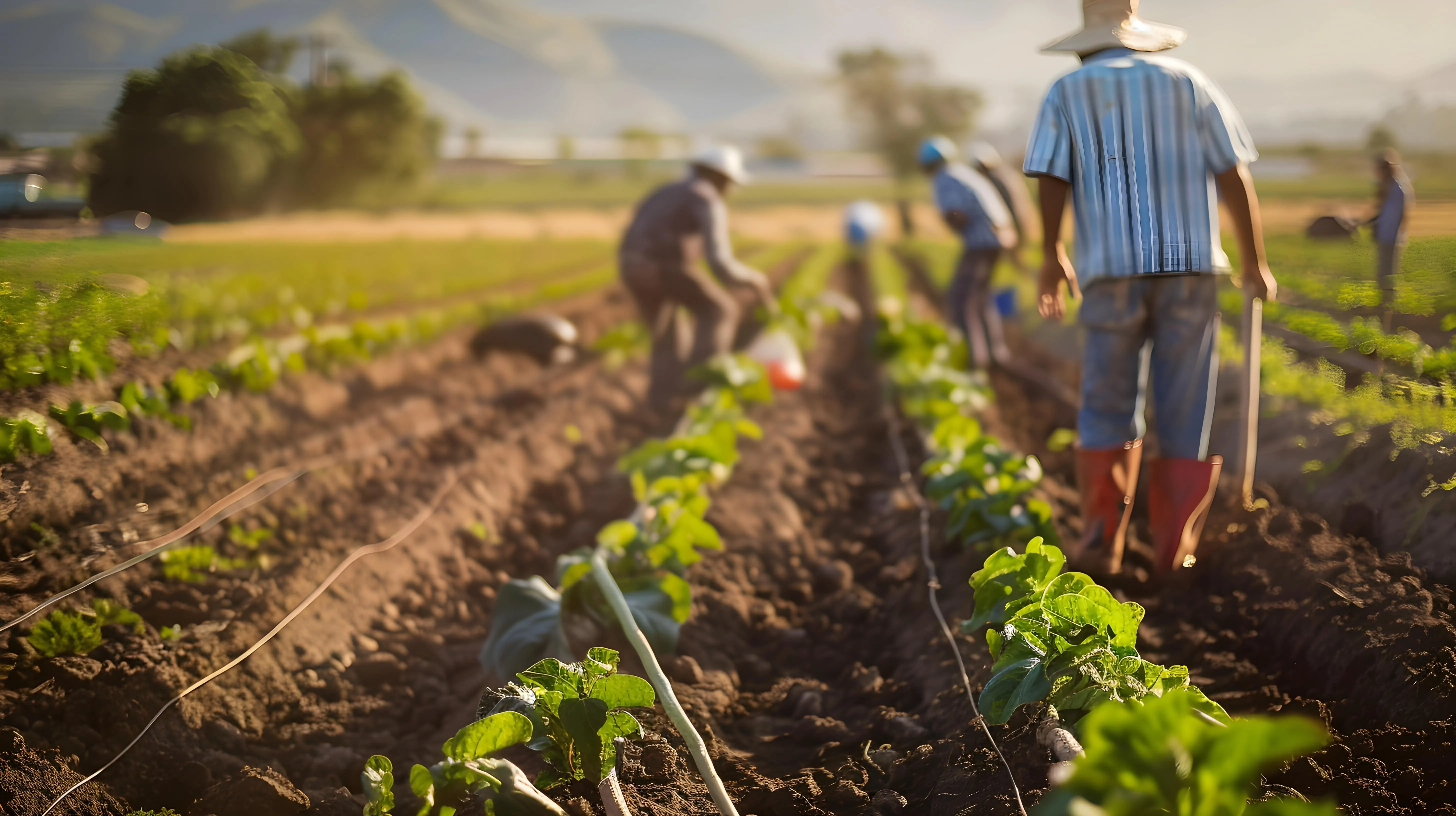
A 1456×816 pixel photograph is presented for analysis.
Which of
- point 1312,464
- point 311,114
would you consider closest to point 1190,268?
point 1312,464

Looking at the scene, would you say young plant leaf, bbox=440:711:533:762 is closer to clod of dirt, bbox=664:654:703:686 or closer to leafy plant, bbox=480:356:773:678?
leafy plant, bbox=480:356:773:678

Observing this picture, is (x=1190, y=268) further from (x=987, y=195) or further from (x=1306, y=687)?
(x=987, y=195)

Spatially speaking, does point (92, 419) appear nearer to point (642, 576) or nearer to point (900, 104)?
point (642, 576)

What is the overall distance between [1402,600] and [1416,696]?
1.27 feet

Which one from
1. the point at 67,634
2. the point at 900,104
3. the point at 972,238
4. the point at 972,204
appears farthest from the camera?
the point at 900,104

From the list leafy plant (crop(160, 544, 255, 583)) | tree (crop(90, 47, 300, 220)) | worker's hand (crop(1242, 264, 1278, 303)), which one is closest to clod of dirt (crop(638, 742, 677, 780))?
leafy plant (crop(160, 544, 255, 583))

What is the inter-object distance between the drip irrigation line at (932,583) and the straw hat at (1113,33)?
66.1 inches

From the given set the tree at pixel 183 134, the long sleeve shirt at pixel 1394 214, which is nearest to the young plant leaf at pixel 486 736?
the tree at pixel 183 134

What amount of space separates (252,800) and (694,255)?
427 cm

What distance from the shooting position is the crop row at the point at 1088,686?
111cm

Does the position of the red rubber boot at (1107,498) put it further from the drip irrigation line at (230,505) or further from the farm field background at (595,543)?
the drip irrigation line at (230,505)

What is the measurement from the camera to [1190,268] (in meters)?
2.61

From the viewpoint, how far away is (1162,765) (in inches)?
45.0

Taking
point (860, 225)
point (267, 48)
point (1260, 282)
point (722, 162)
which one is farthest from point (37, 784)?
point (860, 225)
